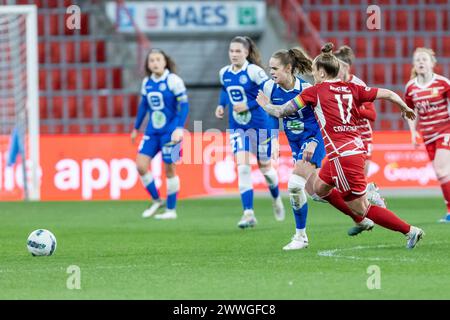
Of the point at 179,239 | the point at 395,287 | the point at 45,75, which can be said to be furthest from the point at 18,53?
the point at 395,287

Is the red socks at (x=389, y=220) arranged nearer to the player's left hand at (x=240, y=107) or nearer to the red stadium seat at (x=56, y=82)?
the player's left hand at (x=240, y=107)

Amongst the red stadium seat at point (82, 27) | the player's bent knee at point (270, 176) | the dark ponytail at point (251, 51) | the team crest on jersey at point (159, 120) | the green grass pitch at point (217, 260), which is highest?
the red stadium seat at point (82, 27)

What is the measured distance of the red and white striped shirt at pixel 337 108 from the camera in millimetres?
8398

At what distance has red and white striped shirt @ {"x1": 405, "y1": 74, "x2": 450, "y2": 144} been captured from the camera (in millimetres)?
12102

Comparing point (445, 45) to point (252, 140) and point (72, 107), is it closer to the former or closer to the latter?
point (72, 107)

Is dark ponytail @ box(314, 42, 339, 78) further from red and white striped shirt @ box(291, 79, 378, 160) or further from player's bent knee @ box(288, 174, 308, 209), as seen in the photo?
player's bent knee @ box(288, 174, 308, 209)

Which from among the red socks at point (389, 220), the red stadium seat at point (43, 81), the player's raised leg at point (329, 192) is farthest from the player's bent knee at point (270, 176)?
the red stadium seat at point (43, 81)

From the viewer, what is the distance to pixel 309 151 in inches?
373

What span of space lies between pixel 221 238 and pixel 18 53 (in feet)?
33.8

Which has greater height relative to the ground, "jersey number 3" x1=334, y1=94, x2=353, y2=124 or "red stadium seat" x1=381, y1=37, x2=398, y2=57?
"red stadium seat" x1=381, y1=37, x2=398, y2=57

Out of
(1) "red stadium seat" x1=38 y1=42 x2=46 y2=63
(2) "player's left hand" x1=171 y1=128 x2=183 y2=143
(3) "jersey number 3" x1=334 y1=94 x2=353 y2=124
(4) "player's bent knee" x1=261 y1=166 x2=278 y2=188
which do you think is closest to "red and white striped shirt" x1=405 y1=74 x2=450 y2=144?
(4) "player's bent knee" x1=261 y1=166 x2=278 y2=188

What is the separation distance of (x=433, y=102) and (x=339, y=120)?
3.97 metres

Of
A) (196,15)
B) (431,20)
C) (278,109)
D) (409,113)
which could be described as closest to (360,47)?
(431,20)

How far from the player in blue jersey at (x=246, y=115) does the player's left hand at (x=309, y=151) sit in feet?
6.32
